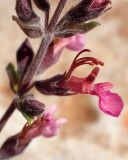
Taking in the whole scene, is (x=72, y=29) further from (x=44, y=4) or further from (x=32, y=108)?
(x=32, y=108)

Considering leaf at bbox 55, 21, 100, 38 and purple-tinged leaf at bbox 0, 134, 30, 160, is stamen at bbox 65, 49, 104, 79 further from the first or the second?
purple-tinged leaf at bbox 0, 134, 30, 160

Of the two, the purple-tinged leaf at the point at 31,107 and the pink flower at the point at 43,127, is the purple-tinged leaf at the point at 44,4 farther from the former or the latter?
the pink flower at the point at 43,127

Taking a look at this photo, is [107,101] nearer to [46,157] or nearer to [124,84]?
[46,157]

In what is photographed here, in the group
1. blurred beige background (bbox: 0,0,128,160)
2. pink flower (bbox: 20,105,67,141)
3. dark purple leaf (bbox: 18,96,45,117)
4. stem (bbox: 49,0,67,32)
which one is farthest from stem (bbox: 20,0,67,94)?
blurred beige background (bbox: 0,0,128,160)

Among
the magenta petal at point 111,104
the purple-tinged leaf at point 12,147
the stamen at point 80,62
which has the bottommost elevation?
the purple-tinged leaf at point 12,147

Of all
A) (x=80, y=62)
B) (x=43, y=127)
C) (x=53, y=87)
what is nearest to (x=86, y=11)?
(x=80, y=62)

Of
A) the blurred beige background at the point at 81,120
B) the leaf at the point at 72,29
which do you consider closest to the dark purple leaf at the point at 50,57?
the leaf at the point at 72,29

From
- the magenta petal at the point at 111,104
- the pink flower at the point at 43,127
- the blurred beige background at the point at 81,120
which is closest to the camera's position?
the magenta petal at the point at 111,104
